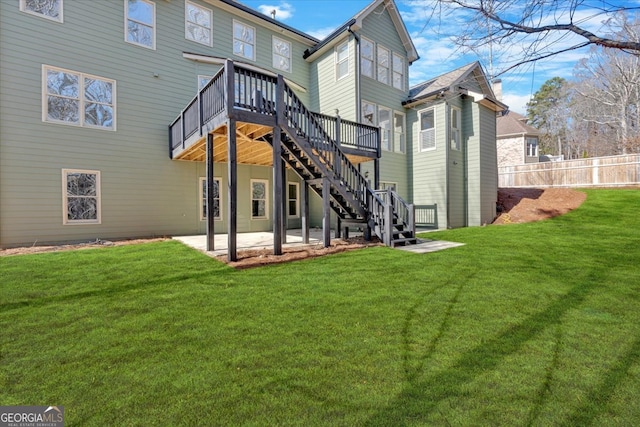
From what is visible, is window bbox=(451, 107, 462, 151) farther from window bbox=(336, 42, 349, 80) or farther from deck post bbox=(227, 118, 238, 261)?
deck post bbox=(227, 118, 238, 261)

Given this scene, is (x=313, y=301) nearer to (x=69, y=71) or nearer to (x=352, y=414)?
(x=352, y=414)

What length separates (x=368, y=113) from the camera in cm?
1312

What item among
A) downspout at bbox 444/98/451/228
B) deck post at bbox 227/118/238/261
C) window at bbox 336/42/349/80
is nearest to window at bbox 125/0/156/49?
deck post at bbox 227/118/238/261

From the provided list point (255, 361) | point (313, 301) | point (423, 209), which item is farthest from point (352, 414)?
point (423, 209)

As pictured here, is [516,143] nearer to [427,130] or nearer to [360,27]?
[427,130]

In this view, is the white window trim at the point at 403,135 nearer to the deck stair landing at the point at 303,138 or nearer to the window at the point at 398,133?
the window at the point at 398,133

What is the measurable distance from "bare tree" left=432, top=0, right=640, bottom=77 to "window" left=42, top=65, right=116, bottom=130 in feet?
31.6

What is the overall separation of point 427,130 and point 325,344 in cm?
1278

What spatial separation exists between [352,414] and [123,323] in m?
2.72

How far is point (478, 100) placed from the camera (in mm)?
12961

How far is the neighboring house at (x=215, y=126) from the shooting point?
7789 mm

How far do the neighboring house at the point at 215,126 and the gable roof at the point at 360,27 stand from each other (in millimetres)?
79

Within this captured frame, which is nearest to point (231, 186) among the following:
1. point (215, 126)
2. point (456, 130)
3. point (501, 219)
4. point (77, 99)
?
point (215, 126)

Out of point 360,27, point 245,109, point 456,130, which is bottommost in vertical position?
point 245,109
